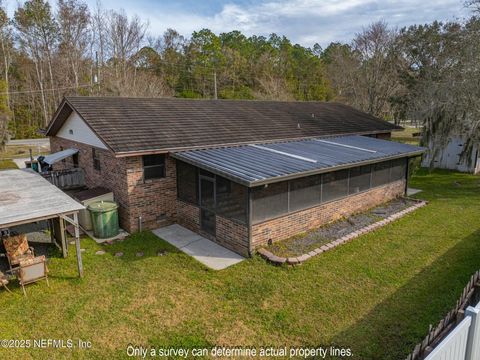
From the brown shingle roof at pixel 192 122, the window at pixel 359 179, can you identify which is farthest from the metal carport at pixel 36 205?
the window at pixel 359 179

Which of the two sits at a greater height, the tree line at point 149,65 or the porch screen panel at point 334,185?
the tree line at point 149,65

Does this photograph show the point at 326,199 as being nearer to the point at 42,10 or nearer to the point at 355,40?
the point at 355,40

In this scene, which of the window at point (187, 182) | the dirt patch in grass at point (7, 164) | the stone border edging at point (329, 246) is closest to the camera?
the stone border edging at point (329, 246)

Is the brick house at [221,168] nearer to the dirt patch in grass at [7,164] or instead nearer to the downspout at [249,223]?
the downspout at [249,223]

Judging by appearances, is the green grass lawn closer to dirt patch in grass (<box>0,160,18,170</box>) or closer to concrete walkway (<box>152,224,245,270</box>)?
concrete walkway (<box>152,224,245,270</box>)

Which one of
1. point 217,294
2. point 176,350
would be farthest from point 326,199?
point 176,350

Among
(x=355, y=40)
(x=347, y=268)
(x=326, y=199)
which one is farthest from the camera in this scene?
(x=355, y=40)
